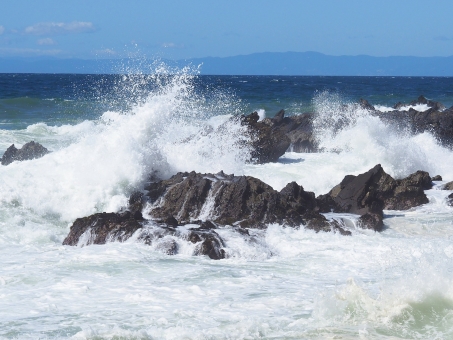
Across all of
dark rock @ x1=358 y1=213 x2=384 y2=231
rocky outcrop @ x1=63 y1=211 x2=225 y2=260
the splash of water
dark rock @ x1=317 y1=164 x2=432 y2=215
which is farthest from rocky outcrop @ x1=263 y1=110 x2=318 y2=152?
rocky outcrop @ x1=63 y1=211 x2=225 y2=260

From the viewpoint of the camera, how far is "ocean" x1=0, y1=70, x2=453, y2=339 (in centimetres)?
712

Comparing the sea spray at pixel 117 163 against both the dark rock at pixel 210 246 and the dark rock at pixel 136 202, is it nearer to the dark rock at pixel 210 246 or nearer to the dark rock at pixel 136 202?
the dark rock at pixel 136 202

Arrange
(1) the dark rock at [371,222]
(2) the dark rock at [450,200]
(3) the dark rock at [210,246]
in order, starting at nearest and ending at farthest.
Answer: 1. (3) the dark rock at [210,246]
2. (1) the dark rock at [371,222]
3. (2) the dark rock at [450,200]

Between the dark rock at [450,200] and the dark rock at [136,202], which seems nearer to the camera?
the dark rock at [136,202]

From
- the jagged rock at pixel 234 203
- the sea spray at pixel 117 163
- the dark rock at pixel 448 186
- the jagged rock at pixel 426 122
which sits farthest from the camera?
the jagged rock at pixel 426 122

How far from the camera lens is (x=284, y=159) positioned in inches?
768

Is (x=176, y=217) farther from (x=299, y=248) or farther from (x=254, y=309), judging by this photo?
(x=254, y=309)

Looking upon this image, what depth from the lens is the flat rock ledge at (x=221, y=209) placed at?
10.3m

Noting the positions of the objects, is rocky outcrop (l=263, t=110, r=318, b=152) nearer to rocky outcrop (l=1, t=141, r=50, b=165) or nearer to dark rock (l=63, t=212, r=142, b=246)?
rocky outcrop (l=1, t=141, r=50, b=165)

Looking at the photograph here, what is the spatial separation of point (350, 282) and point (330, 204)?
4.90 metres

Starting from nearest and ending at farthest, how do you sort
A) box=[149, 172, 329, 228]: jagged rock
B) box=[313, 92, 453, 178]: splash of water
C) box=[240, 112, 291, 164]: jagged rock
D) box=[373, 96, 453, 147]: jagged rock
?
box=[149, 172, 329, 228]: jagged rock → box=[313, 92, 453, 178]: splash of water → box=[240, 112, 291, 164]: jagged rock → box=[373, 96, 453, 147]: jagged rock

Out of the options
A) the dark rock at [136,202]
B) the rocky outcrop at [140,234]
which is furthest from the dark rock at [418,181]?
the rocky outcrop at [140,234]

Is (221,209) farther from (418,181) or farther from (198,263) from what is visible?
(418,181)

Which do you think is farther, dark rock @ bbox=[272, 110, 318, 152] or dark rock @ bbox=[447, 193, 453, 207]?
dark rock @ bbox=[272, 110, 318, 152]
